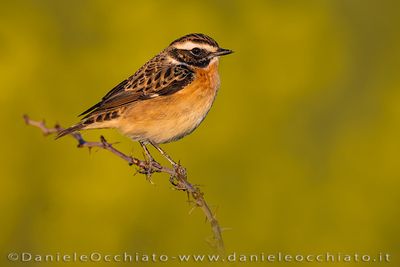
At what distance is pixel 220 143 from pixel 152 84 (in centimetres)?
461

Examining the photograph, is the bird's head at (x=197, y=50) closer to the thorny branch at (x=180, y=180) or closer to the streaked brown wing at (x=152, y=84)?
the streaked brown wing at (x=152, y=84)

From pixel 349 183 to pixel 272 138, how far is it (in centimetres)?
113

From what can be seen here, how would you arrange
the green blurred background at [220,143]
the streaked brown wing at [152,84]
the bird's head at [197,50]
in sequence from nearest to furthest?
the streaked brown wing at [152,84]
the bird's head at [197,50]
the green blurred background at [220,143]

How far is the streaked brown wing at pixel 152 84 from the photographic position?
20.7 feet

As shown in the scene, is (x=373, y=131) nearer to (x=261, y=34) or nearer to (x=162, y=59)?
(x=261, y=34)

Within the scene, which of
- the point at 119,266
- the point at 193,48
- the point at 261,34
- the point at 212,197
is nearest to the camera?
the point at 193,48

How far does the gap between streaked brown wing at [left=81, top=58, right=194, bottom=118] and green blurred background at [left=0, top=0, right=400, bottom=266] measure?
2462 mm

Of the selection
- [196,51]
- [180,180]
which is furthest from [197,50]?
[180,180]

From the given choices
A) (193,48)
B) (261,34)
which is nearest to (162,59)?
(193,48)

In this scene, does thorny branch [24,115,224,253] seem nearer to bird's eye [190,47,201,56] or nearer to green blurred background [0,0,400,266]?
bird's eye [190,47,201,56]

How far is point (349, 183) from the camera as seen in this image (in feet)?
35.4

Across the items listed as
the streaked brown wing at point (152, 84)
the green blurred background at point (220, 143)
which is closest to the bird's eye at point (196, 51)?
the streaked brown wing at point (152, 84)

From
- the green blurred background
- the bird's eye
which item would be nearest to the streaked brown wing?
the bird's eye

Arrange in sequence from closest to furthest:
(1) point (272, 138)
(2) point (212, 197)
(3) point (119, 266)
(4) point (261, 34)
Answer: (3) point (119, 266), (2) point (212, 197), (1) point (272, 138), (4) point (261, 34)
